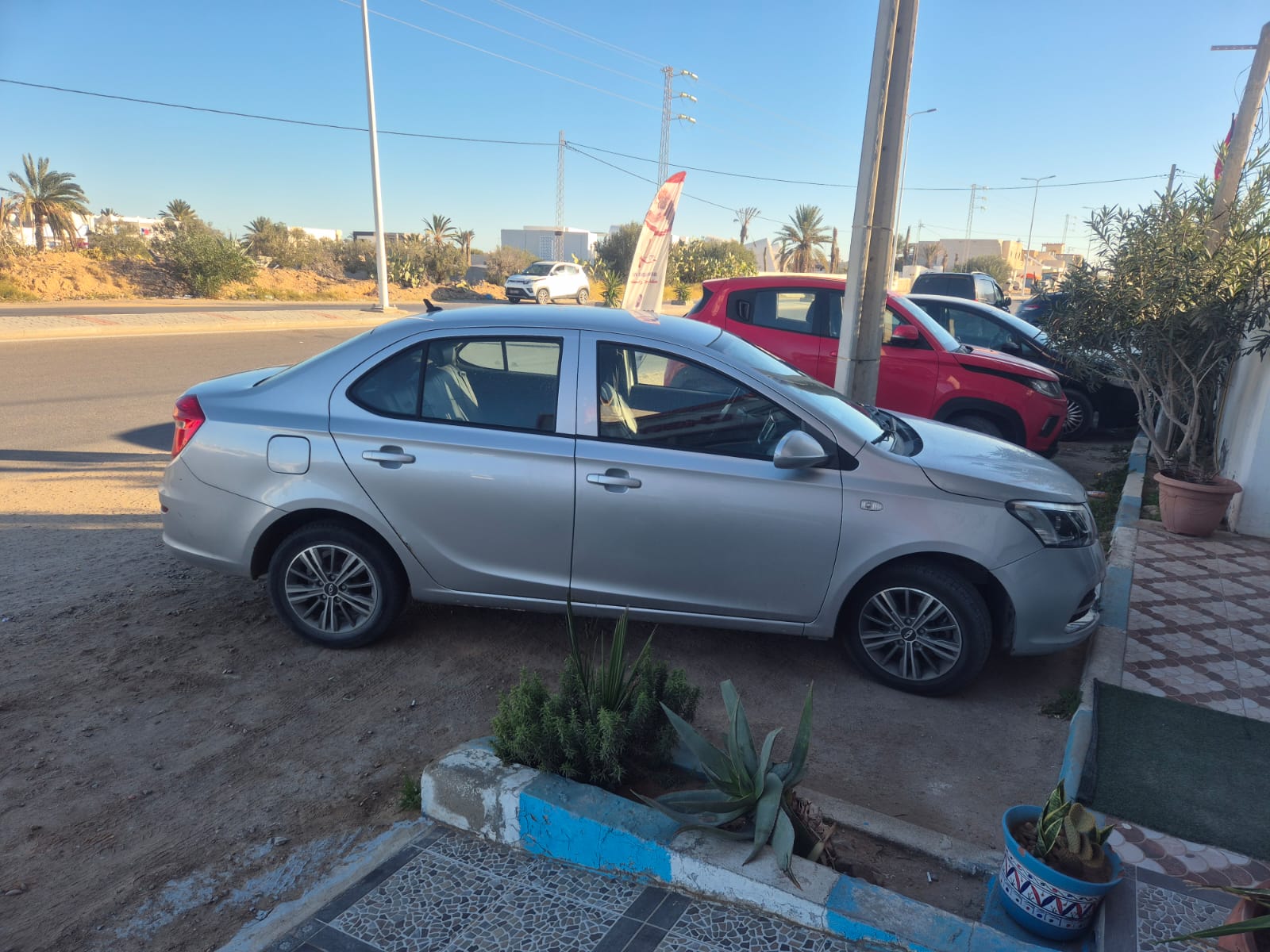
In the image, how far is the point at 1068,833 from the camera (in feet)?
8.38

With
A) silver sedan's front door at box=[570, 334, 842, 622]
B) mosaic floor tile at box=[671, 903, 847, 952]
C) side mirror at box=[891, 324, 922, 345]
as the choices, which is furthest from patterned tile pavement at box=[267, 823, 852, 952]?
side mirror at box=[891, 324, 922, 345]

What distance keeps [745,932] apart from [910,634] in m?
1.93

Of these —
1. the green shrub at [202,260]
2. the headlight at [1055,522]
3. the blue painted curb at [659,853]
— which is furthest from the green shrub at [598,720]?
the green shrub at [202,260]

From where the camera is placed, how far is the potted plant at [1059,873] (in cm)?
245

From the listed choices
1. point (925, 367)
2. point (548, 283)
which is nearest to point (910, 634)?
point (925, 367)

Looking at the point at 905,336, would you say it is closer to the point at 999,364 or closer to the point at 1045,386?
the point at 999,364

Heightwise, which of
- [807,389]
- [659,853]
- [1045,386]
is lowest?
[659,853]

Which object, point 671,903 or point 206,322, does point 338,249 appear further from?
point 671,903

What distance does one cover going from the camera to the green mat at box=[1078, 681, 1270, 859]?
321 cm

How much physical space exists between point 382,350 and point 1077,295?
6094mm

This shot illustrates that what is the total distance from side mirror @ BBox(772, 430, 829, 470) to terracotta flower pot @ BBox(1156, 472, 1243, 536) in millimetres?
4307

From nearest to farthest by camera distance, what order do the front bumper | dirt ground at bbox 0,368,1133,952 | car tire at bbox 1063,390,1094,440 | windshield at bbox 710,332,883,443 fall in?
dirt ground at bbox 0,368,1133,952
the front bumper
windshield at bbox 710,332,883,443
car tire at bbox 1063,390,1094,440

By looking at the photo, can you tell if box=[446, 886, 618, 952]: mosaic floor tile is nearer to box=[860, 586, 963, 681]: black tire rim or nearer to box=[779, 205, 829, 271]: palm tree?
box=[860, 586, 963, 681]: black tire rim

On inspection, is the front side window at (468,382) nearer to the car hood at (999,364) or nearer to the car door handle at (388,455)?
the car door handle at (388,455)
